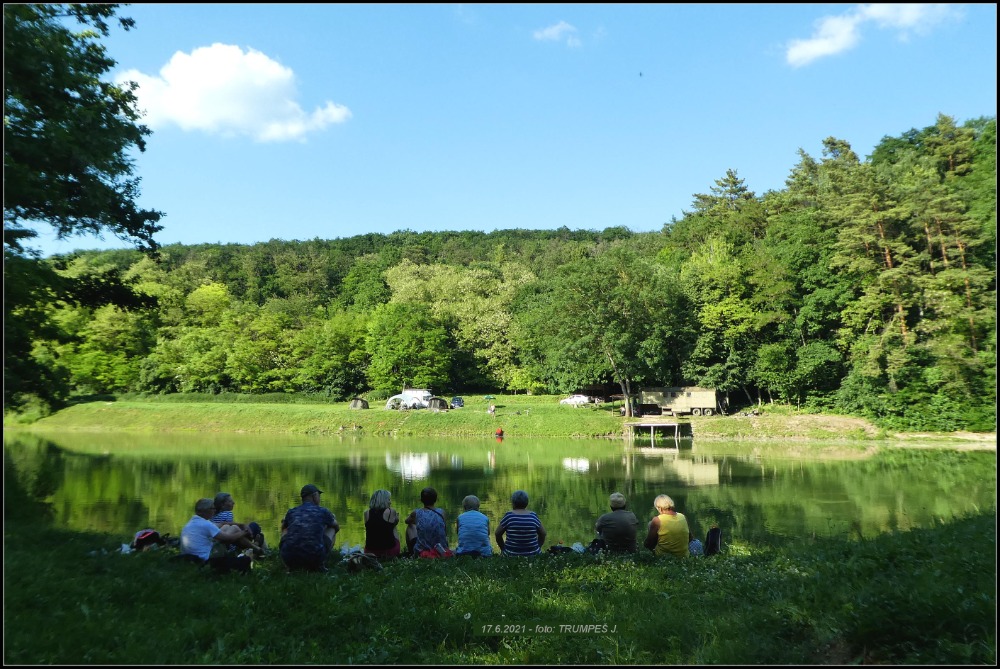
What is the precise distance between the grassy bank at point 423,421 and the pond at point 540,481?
3.27 meters

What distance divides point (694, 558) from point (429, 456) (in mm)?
24595

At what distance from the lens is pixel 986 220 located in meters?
6.99

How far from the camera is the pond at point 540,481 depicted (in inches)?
593

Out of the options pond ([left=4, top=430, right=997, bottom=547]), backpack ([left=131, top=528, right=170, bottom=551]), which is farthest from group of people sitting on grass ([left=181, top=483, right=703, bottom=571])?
pond ([left=4, top=430, right=997, bottom=547])

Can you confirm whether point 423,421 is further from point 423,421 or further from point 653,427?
point 653,427

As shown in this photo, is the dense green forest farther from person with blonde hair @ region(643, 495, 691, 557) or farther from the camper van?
person with blonde hair @ region(643, 495, 691, 557)

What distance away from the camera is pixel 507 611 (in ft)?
20.6

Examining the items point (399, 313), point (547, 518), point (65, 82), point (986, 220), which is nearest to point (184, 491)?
point (547, 518)

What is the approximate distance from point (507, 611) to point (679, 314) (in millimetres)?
42610

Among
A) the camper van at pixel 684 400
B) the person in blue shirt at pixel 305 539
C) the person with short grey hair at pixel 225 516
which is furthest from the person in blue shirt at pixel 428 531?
Result: the camper van at pixel 684 400

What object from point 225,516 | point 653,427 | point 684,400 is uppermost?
point 684,400

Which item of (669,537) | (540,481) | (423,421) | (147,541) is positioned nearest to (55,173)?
(147,541)

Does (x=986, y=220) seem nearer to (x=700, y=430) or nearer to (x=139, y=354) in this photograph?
(x=700, y=430)

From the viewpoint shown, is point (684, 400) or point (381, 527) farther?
point (684, 400)
